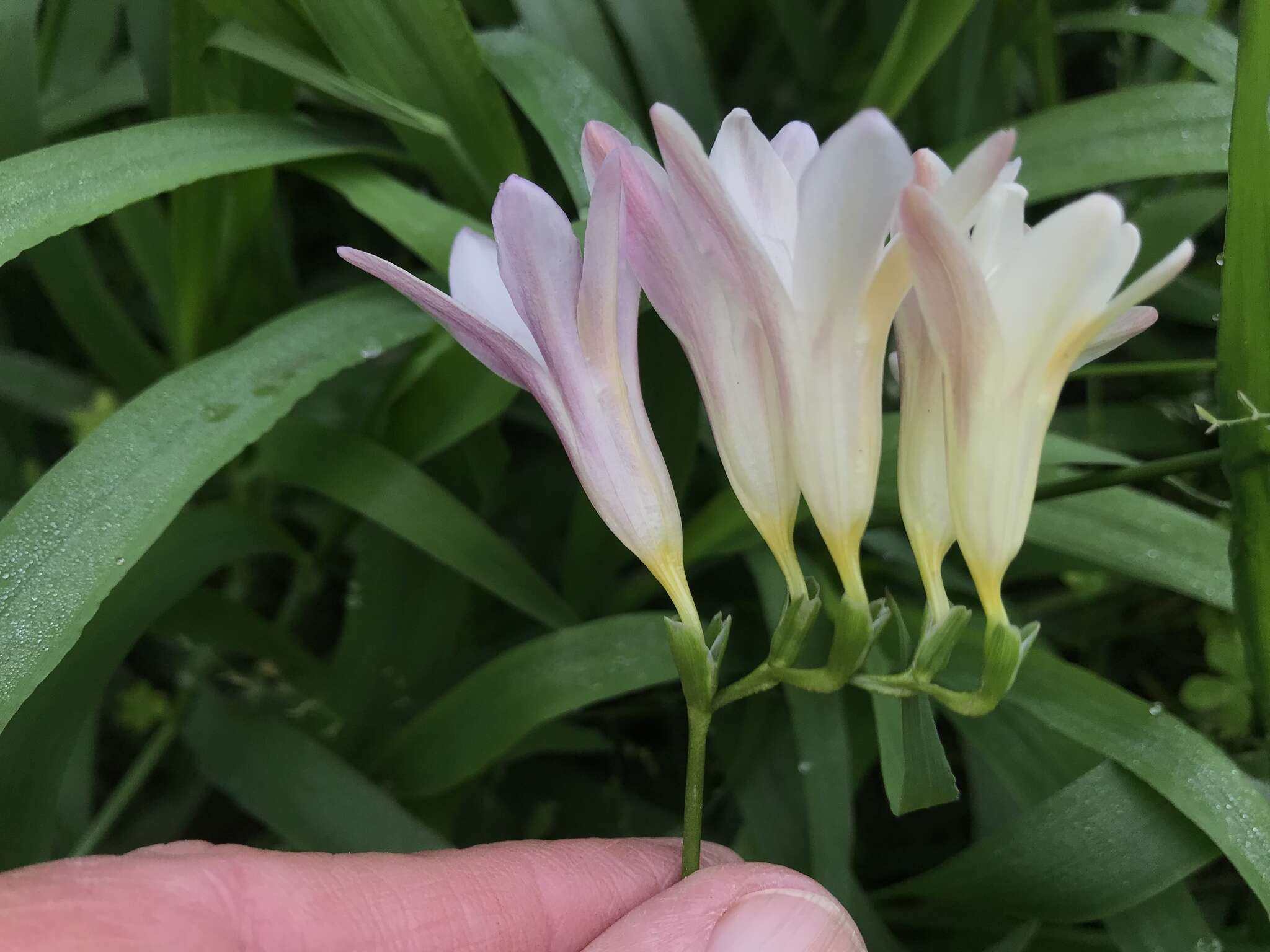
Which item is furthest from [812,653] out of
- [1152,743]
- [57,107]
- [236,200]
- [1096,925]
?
[57,107]

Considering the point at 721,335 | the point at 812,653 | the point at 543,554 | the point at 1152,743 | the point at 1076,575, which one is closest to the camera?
the point at 721,335

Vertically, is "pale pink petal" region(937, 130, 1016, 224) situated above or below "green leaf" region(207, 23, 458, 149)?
below

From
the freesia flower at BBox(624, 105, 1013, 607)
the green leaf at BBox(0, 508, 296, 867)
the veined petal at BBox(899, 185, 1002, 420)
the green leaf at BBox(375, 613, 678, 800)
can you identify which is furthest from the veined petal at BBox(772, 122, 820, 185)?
the green leaf at BBox(0, 508, 296, 867)

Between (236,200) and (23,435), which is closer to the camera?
(236,200)

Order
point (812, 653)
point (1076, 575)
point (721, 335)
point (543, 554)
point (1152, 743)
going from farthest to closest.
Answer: point (543, 554)
point (1076, 575)
point (812, 653)
point (1152, 743)
point (721, 335)

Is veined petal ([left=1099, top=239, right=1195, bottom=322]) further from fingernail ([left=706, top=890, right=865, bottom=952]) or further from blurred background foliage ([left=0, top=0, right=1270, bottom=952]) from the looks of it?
fingernail ([left=706, top=890, right=865, bottom=952])

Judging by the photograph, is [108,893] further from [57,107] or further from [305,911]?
[57,107]

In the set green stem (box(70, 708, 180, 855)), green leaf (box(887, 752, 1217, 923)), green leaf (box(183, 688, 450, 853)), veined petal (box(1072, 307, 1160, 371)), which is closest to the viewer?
veined petal (box(1072, 307, 1160, 371))
